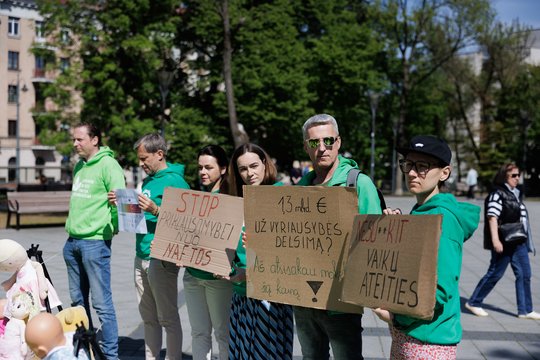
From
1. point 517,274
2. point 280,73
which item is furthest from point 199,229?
point 280,73

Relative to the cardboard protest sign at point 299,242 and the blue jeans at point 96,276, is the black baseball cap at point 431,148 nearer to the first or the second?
the cardboard protest sign at point 299,242

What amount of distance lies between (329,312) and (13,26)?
198ft

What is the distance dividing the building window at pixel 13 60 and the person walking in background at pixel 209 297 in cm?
5827

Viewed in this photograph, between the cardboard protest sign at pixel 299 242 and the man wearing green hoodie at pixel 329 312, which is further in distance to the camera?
the man wearing green hoodie at pixel 329 312

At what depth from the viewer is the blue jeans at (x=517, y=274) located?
7.54 metres

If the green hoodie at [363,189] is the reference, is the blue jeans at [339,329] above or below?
below

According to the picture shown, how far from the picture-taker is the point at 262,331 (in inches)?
157

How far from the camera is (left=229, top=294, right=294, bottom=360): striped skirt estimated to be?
3990 millimetres

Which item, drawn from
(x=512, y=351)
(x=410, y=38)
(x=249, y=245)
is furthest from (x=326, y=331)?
(x=410, y=38)

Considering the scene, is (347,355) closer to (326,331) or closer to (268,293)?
(326,331)

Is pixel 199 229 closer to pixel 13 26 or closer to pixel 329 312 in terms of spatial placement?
pixel 329 312

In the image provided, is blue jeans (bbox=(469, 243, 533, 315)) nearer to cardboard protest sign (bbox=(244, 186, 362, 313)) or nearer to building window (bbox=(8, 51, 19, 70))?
cardboard protest sign (bbox=(244, 186, 362, 313))

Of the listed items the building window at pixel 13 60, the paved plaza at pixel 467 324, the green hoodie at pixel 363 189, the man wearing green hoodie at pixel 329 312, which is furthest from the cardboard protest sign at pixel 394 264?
the building window at pixel 13 60

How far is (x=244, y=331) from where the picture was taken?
160 inches
